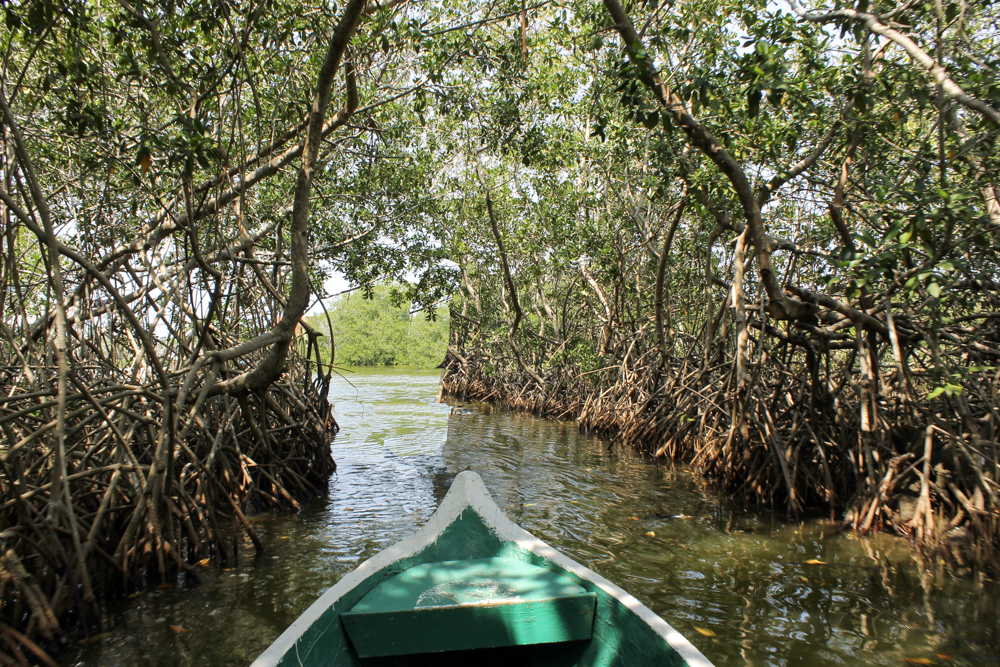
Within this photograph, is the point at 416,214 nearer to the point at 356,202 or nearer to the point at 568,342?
the point at 356,202

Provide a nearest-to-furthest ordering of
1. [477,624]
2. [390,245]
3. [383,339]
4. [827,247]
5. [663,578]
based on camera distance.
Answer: [477,624] → [663,578] → [827,247] → [390,245] → [383,339]

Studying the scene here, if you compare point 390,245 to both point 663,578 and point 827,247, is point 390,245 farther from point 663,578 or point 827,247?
point 663,578

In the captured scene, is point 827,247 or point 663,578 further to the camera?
point 827,247

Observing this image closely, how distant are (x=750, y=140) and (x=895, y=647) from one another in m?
4.60

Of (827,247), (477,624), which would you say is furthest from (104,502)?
(827,247)

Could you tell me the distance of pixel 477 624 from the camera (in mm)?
2328

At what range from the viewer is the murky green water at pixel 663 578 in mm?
3252

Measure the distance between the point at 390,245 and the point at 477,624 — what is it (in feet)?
30.3

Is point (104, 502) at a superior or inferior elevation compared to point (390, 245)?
inferior

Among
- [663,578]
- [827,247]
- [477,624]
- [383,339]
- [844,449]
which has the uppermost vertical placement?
[827,247]

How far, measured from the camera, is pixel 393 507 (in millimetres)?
6312

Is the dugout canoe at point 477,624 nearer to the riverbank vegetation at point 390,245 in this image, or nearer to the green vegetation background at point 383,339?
the riverbank vegetation at point 390,245

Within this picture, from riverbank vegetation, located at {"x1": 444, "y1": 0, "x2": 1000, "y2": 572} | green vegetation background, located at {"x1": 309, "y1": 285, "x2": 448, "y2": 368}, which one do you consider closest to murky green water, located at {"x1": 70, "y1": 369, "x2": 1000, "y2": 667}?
riverbank vegetation, located at {"x1": 444, "y1": 0, "x2": 1000, "y2": 572}

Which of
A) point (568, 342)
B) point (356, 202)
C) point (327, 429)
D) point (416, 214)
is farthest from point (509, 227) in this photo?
point (327, 429)
